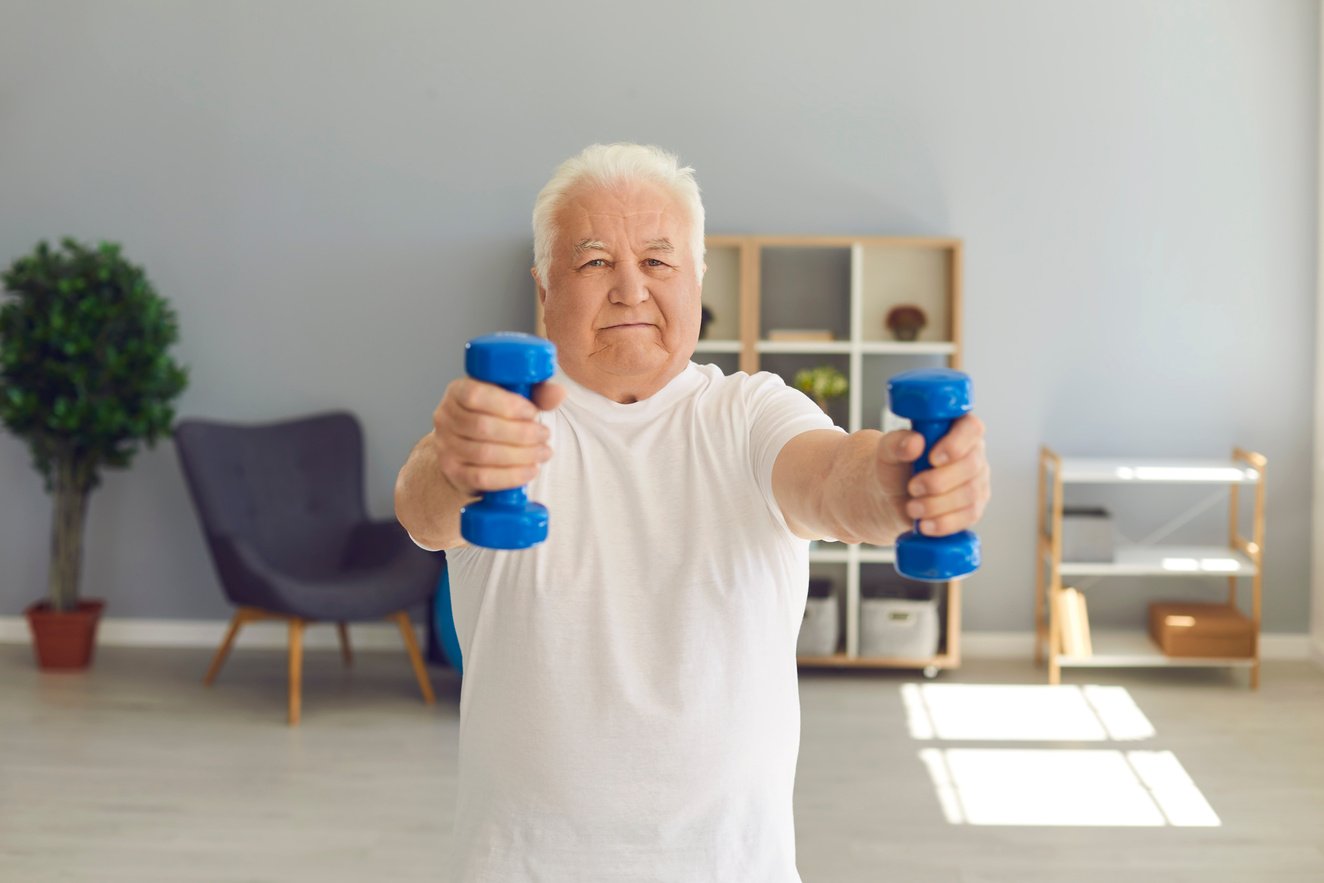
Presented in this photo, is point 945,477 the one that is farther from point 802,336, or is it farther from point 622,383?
point 802,336

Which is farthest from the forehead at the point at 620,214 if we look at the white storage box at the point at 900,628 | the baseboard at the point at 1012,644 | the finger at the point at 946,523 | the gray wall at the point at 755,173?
the baseboard at the point at 1012,644

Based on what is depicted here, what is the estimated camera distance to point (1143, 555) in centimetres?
508

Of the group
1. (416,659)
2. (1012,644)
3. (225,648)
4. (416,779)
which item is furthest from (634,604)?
(1012,644)

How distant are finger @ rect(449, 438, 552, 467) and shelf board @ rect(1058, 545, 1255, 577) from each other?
415 cm

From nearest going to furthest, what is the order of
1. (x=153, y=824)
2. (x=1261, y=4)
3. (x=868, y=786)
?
(x=153, y=824), (x=868, y=786), (x=1261, y=4)

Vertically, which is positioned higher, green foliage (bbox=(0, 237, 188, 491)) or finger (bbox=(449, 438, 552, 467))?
green foliage (bbox=(0, 237, 188, 491))

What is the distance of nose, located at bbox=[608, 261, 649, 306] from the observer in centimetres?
146

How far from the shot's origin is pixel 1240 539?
17.3ft

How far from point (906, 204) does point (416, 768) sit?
2.70 metres

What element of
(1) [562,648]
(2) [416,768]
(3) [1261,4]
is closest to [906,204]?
(3) [1261,4]

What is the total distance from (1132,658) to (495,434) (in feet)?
14.3

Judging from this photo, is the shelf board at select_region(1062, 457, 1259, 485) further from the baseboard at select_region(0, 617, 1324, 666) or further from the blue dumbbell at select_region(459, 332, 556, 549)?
the blue dumbbell at select_region(459, 332, 556, 549)

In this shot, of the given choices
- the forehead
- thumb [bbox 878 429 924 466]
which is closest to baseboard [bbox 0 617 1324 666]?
the forehead

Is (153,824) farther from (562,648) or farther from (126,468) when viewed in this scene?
(562,648)
